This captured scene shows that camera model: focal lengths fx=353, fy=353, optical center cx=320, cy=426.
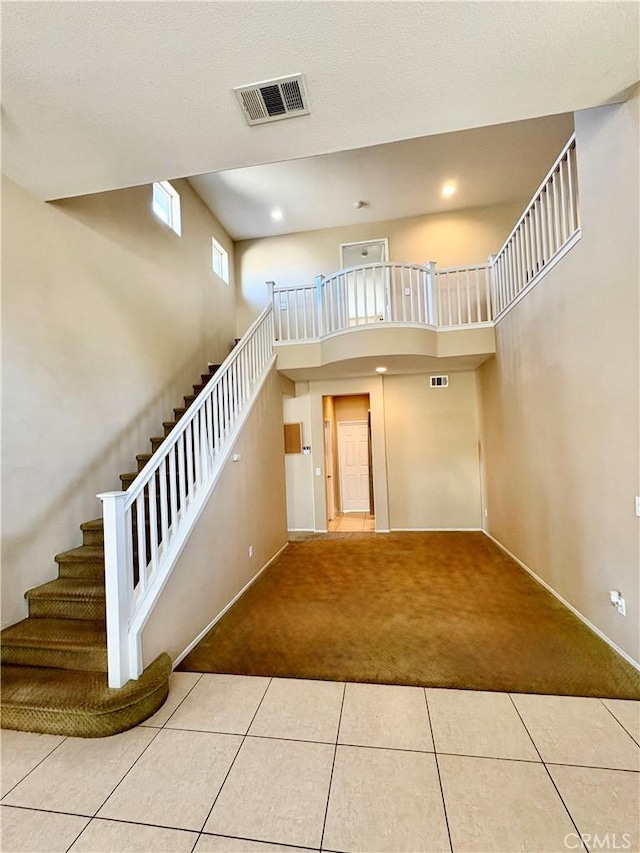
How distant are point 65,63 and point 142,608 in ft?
9.88

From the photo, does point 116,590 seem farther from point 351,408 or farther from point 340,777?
A: point 351,408

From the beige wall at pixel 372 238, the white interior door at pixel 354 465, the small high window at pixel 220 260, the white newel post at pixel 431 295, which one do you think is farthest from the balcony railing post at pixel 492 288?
the small high window at pixel 220 260

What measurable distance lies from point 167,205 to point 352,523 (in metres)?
6.04

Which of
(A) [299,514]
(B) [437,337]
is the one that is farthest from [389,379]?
(A) [299,514]

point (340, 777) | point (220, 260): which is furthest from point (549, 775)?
point (220, 260)

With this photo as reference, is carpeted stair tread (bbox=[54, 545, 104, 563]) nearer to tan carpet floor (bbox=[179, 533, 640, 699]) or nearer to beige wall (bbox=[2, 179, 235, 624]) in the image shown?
beige wall (bbox=[2, 179, 235, 624])

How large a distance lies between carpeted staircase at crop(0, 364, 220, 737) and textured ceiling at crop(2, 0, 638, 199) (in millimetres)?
2826

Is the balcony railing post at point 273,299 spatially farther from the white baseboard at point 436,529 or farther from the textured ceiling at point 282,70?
the white baseboard at point 436,529

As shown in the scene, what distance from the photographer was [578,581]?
2908 mm

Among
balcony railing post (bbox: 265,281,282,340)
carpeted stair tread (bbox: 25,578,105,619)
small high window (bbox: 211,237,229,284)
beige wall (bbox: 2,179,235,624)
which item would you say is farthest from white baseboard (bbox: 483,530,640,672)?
small high window (bbox: 211,237,229,284)

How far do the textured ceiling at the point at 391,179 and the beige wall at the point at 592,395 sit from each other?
9.58ft

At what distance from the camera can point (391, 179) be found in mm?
5625

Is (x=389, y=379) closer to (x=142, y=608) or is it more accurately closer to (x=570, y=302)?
(x=570, y=302)

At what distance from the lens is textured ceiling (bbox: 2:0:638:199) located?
165 centimetres
